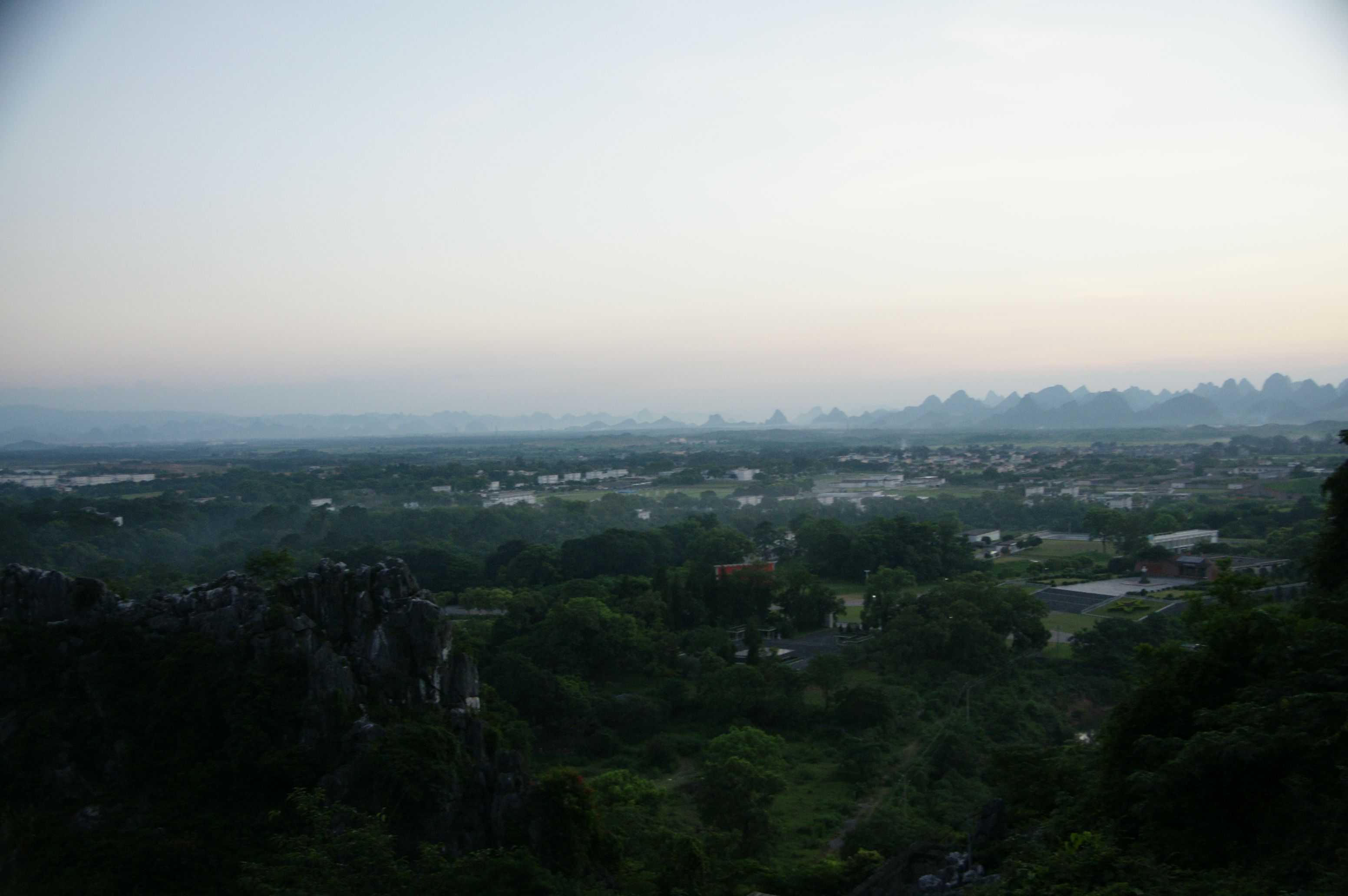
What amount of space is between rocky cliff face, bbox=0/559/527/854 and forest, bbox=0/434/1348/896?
64 millimetres

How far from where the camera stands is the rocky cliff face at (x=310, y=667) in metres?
11.4

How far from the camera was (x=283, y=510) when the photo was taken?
171 ft

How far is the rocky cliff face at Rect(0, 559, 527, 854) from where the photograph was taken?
37.2ft

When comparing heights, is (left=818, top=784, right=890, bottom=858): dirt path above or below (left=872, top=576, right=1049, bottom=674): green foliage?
below

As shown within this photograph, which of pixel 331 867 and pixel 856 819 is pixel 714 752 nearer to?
pixel 856 819

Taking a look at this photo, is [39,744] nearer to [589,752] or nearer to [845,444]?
[589,752]

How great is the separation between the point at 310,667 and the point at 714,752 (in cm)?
795

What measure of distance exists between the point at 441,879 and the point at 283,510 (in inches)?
1921

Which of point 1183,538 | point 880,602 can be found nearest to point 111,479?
point 880,602

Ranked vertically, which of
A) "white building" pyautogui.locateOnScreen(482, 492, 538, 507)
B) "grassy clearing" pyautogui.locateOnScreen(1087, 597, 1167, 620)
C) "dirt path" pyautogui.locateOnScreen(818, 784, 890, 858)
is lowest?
"dirt path" pyautogui.locateOnScreen(818, 784, 890, 858)

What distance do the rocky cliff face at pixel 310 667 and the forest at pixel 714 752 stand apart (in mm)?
64

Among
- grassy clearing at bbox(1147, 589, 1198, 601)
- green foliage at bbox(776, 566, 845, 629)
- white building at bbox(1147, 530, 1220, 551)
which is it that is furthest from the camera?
white building at bbox(1147, 530, 1220, 551)

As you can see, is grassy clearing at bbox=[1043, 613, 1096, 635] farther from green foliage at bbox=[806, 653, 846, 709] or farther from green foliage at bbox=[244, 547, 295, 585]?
green foliage at bbox=[244, 547, 295, 585]

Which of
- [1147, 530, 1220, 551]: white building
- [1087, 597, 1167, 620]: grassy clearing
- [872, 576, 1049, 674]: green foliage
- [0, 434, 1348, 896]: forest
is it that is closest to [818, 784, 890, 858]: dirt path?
[0, 434, 1348, 896]: forest
